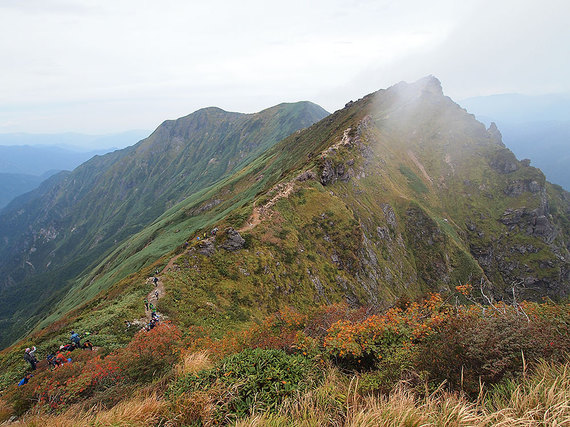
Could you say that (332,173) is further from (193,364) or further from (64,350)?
(193,364)

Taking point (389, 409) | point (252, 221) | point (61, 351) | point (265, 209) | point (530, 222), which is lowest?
point (530, 222)

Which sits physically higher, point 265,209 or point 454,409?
point 454,409

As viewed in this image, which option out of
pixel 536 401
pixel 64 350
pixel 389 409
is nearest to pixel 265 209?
pixel 64 350

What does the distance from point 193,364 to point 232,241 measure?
3092 cm

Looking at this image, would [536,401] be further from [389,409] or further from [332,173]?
[332,173]

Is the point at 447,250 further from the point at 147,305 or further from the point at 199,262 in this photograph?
the point at 147,305

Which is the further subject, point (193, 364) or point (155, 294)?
point (155, 294)

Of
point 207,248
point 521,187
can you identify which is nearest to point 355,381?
point 207,248

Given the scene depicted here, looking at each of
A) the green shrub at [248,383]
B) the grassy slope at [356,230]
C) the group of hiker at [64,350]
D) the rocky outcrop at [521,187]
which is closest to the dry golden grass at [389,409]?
the green shrub at [248,383]

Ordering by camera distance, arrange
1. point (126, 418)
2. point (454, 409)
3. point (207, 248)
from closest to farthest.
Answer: point (454, 409), point (126, 418), point (207, 248)

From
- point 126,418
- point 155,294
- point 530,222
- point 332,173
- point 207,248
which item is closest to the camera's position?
point 126,418

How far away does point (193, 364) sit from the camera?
34.0ft

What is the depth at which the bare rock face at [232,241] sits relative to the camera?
4028 centimetres

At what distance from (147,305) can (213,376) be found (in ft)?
72.5
